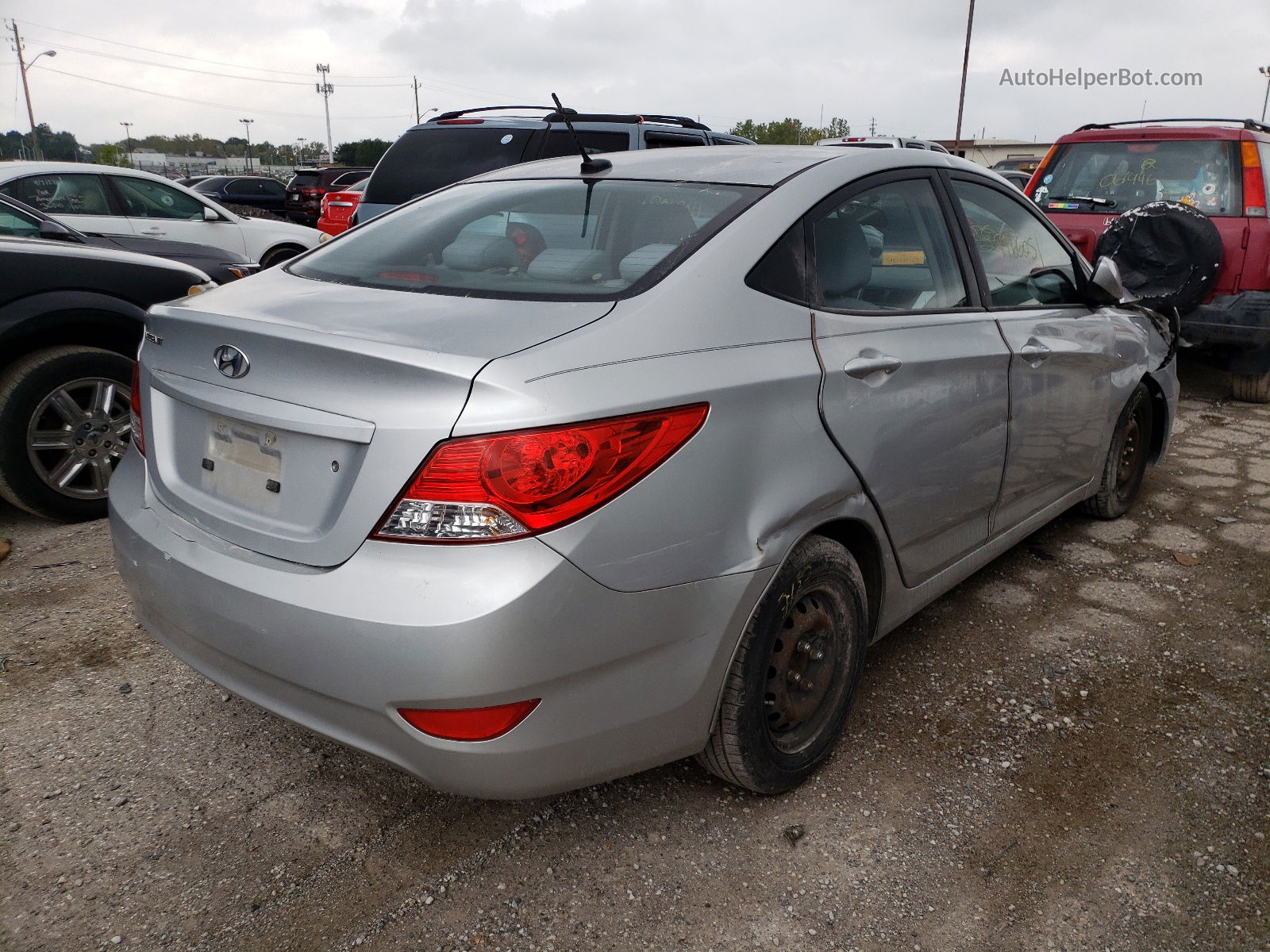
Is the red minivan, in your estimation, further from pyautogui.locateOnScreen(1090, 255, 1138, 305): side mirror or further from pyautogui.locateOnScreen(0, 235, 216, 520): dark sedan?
pyautogui.locateOnScreen(0, 235, 216, 520): dark sedan

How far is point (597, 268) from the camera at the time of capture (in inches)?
88.4

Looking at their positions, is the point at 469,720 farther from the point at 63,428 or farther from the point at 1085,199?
the point at 1085,199

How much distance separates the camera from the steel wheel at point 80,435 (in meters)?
3.99

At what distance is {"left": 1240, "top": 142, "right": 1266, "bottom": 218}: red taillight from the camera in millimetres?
6234

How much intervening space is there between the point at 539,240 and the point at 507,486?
99 centimetres

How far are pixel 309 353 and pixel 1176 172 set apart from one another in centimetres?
680

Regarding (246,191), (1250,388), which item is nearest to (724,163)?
(1250,388)

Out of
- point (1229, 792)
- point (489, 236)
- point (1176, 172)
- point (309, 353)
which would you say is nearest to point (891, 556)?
point (1229, 792)

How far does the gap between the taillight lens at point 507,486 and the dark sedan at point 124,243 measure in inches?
121

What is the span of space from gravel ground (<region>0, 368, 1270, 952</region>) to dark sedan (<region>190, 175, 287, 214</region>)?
18800 mm

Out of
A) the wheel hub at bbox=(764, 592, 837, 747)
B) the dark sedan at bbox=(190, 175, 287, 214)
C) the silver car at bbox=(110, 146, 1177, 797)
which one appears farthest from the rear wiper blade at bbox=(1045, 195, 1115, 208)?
the dark sedan at bbox=(190, 175, 287, 214)

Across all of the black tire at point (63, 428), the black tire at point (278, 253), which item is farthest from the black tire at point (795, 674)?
the black tire at point (278, 253)

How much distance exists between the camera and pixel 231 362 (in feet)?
6.58

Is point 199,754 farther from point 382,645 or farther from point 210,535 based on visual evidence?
point 382,645
